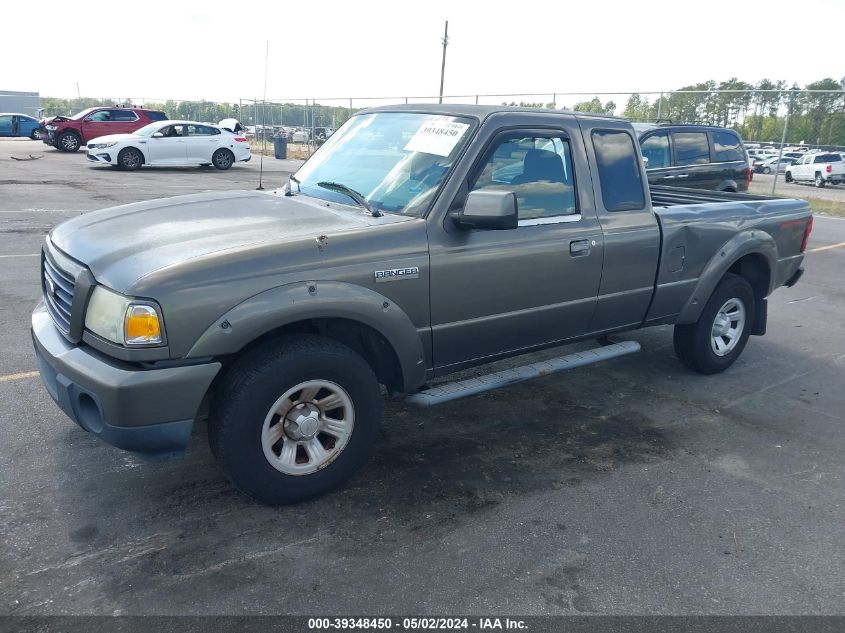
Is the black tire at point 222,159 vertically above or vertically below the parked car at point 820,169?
below

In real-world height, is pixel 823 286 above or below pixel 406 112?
below

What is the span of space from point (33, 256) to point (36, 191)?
7871 millimetres

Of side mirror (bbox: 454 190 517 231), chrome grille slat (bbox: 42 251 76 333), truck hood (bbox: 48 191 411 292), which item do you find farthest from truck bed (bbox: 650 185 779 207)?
chrome grille slat (bbox: 42 251 76 333)

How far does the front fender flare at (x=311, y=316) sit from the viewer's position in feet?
10.4

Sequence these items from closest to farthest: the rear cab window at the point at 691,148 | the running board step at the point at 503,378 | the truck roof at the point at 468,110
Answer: the running board step at the point at 503,378 → the truck roof at the point at 468,110 → the rear cab window at the point at 691,148

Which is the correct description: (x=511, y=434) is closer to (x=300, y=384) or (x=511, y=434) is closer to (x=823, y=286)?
(x=300, y=384)

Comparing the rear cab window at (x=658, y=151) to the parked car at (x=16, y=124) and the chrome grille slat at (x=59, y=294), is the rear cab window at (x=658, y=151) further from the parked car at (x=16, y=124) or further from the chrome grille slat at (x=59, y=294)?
the parked car at (x=16, y=124)

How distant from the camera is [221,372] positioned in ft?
11.2

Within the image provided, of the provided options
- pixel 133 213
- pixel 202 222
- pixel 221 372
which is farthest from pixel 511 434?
pixel 133 213

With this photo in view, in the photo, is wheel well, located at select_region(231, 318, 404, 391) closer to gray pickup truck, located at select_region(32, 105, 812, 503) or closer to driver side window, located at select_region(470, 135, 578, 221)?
gray pickup truck, located at select_region(32, 105, 812, 503)

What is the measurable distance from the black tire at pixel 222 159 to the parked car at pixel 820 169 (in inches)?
878

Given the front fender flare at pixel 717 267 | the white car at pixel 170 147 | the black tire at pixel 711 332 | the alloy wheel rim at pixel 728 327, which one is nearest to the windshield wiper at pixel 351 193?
the front fender flare at pixel 717 267

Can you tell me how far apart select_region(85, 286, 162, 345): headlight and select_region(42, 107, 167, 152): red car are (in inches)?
1022

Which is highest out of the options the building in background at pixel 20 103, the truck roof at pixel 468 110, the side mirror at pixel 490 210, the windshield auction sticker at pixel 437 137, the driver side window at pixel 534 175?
the building in background at pixel 20 103
